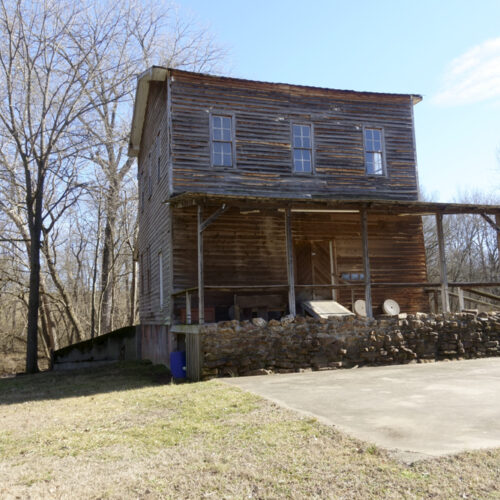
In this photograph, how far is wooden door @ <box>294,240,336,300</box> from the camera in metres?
16.1

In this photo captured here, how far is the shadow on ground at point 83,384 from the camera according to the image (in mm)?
11164

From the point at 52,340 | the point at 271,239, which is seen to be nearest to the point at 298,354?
the point at 271,239

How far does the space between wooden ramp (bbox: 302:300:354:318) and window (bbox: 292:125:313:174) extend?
164 inches

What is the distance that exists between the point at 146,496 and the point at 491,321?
38.6 ft

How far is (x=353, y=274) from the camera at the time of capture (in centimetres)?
1641

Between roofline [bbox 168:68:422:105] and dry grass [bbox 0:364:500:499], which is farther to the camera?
roofline [bbox 168:68:422:105]

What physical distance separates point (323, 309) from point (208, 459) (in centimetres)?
922

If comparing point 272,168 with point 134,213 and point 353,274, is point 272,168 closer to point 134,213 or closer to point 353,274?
point 353,274

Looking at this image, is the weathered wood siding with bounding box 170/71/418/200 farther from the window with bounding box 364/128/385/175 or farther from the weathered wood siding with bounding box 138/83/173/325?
the weathered wood siding with bounding box 138/83/173/325

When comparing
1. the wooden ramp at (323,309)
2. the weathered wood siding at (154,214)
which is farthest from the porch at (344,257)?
the weathered wood siding at (154,214)

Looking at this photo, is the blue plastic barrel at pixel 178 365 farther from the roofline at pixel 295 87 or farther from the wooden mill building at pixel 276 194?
the roofline at pixel 295 87

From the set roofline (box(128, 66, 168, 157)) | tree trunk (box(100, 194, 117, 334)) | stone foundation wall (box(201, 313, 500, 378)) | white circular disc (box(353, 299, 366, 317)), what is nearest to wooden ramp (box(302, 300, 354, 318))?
white circular disc (box(353, 299, 366, 317))

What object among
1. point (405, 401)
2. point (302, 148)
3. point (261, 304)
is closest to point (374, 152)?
point (302, 148)

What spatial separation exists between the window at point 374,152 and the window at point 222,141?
4.69 m
